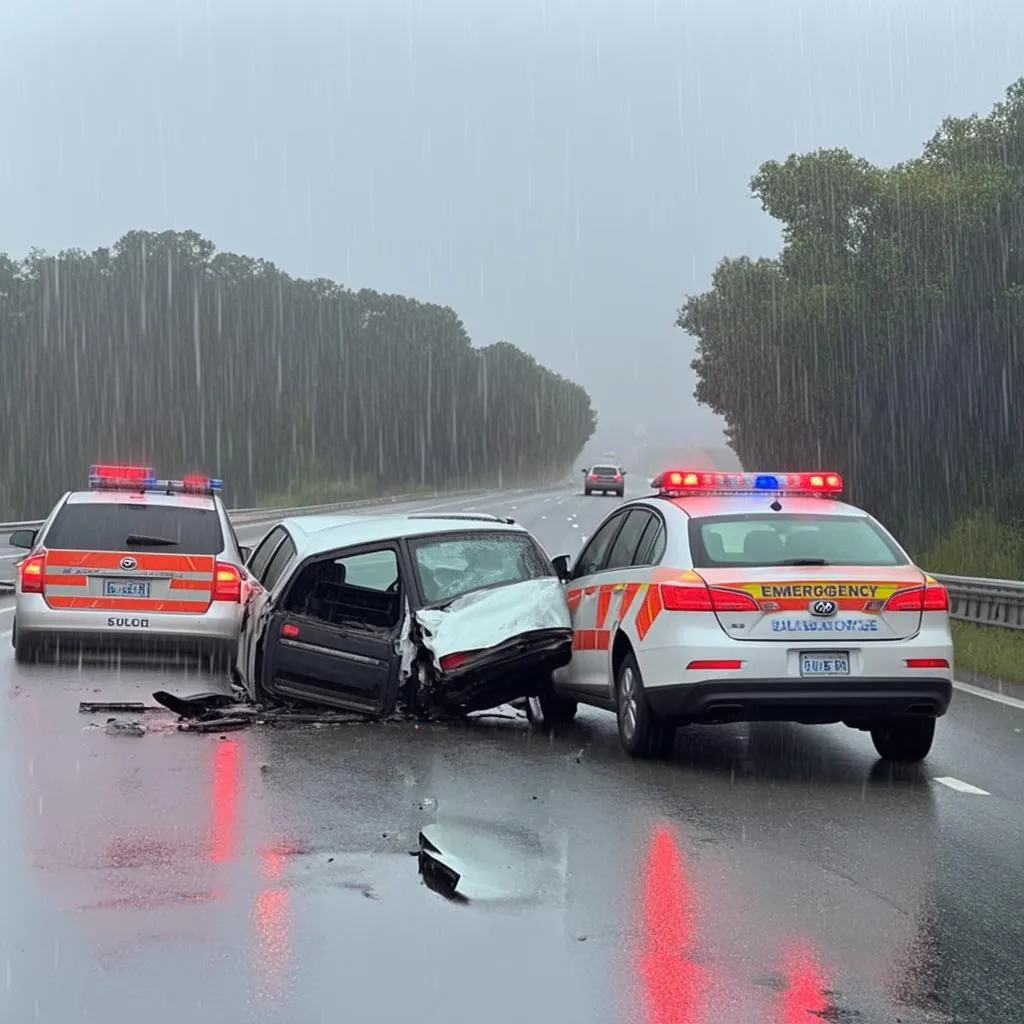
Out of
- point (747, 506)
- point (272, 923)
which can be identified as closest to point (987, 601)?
point (747, 506)

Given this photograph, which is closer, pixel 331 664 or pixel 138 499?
pixel 331 664

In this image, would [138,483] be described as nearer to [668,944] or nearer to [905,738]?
[905,738]

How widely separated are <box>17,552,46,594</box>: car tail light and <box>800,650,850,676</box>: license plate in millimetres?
6512

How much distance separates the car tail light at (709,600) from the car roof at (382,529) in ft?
6.04

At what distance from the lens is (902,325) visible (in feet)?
127

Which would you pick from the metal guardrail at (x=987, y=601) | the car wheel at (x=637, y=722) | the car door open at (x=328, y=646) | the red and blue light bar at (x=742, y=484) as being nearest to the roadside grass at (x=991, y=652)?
the metal guardrail at (x=987, y=601)

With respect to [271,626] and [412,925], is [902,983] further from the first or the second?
[271,626]

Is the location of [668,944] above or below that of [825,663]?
below

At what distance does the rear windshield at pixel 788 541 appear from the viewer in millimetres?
8836

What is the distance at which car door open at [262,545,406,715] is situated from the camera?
9773mm

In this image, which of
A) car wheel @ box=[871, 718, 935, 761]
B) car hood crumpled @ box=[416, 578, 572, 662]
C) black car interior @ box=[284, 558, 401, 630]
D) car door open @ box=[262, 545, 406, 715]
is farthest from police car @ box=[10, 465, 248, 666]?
car wheel @ box=[871, 718, 935, 761]

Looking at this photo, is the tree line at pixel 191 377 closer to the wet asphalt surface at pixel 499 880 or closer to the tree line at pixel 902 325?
the tree line at pixel 902 325

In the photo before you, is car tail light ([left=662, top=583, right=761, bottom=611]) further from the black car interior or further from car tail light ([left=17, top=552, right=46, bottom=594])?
car tail light ([left=17, top=552, right=46, bottom=594])

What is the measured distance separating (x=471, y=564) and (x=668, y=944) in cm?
495
